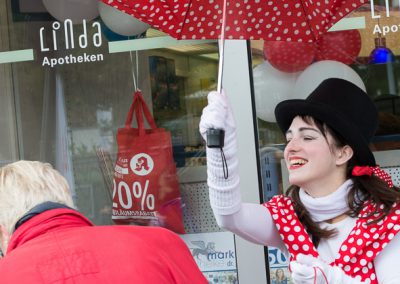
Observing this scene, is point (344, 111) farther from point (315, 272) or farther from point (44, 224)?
point (44, 224)

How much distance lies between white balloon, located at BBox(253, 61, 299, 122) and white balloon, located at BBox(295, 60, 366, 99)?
57mm

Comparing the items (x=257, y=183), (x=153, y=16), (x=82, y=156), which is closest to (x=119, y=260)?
(x=153, y=16)

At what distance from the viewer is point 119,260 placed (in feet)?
6.98

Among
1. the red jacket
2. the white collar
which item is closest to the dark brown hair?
the white collar

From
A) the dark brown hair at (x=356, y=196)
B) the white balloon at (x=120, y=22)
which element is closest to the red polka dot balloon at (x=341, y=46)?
the white balloon at (x=120, y=22)

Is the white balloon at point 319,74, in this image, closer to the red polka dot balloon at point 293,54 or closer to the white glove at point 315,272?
the red polka dot balloon at point 293,54

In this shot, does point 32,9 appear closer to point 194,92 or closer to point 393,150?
point 194,92

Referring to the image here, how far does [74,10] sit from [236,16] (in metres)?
1.93

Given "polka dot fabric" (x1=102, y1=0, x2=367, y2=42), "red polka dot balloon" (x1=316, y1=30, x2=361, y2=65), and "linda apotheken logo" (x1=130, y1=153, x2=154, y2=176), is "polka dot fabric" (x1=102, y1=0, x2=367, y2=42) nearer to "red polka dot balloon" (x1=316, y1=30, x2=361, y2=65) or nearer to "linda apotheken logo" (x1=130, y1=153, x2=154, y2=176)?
"red polka dot balloon" (x1=316, y1=30, x2=361, y2=65)

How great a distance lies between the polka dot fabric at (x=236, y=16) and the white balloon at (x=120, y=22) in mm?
1422

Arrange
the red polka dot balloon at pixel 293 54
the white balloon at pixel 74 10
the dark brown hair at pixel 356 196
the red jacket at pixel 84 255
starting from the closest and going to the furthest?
1. the red jacket at pixel 84 255
2. the dark brown hair at pixel 356 196
3. the red polka dot balloon at pixel 293 54
4. the white balloon at pixel 74 10

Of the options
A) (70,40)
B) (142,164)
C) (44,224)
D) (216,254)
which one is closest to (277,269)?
(216,254)

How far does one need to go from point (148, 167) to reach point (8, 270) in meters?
Result: 2.51

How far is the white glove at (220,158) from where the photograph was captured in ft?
7.81
